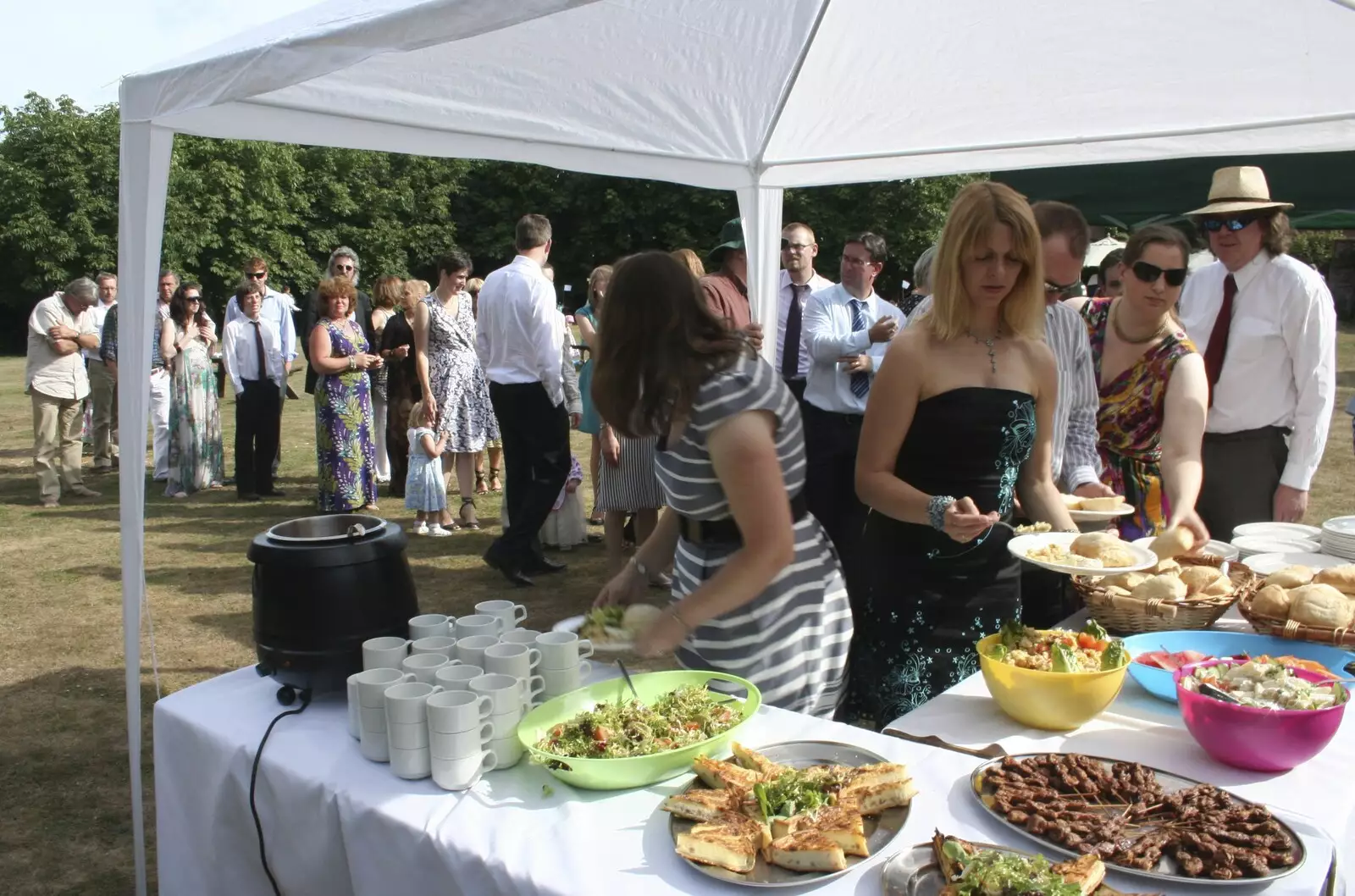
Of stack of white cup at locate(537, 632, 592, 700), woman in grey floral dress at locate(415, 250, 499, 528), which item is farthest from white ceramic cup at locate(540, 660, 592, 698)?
woman in grey floral dress at locate(415, 250, 499, 528)

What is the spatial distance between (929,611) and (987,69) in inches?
89.5

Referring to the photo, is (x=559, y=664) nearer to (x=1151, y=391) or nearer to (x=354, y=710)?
(x=354, y=710)

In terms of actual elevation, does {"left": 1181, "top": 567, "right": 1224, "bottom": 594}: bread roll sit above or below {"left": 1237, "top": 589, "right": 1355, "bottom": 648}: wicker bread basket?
above

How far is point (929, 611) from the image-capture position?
225 centimetres

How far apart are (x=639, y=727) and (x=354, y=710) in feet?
1.60

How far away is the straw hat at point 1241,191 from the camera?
3477 millimetres

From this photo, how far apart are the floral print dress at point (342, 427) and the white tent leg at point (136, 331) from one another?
4149 mm

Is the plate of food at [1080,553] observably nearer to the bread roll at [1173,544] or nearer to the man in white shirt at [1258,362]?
the bread roll at [1173,544]

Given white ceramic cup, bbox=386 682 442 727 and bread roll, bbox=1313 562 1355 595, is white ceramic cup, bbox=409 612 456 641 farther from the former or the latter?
bread roll, bbox=1313 562 1355 595

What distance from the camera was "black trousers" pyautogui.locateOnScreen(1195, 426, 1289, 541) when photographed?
142 inches

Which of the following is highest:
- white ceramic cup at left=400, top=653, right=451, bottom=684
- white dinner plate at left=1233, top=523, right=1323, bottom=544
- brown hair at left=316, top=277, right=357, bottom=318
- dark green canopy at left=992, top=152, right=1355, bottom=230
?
dark green canopy at left=992, top=152, right=1355, bottom=230

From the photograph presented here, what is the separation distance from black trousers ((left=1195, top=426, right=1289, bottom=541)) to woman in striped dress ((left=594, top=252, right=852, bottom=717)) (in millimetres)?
2290

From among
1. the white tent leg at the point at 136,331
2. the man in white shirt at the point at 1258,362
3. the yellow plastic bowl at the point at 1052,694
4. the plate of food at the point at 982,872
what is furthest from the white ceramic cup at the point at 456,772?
the man in white shirt at the point at 1258,362

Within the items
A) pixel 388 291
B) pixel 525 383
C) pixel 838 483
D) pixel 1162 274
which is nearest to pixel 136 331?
pixel 1162 274
